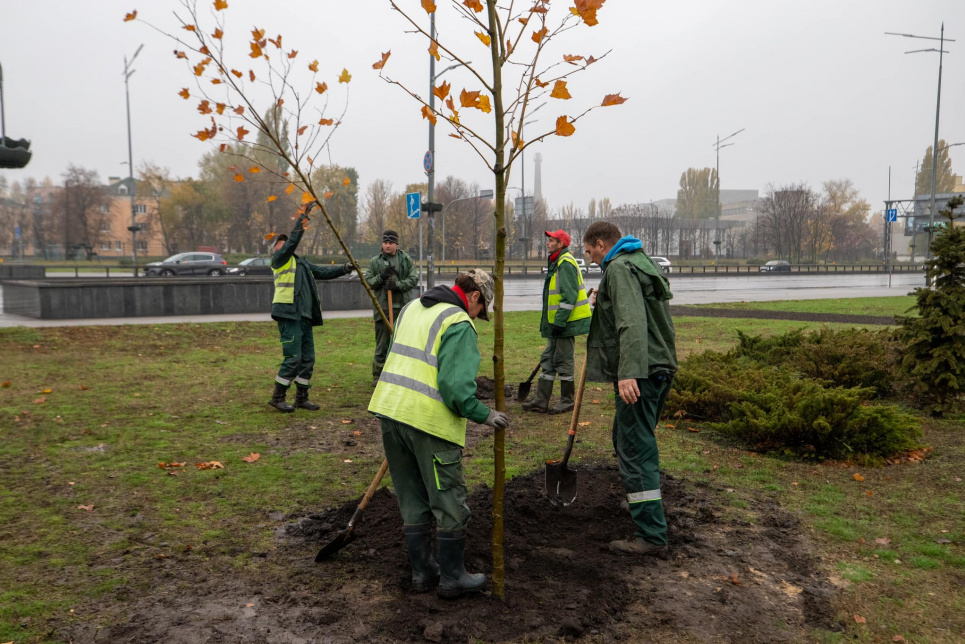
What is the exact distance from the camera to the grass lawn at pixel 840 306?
65.2 ft

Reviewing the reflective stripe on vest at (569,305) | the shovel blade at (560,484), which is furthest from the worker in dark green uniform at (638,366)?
the reflective stripe on vest at (569,305)

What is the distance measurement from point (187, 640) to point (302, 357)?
4725mm

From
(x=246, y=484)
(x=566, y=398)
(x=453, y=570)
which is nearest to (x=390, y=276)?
(x=566, y=398)

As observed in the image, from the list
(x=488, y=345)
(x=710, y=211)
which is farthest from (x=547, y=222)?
(x=488, y=345)

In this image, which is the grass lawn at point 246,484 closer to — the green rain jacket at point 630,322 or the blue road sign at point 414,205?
the green rain jacket at point 630,322

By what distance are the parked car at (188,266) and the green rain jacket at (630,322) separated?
124ft

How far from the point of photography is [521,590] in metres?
3.64

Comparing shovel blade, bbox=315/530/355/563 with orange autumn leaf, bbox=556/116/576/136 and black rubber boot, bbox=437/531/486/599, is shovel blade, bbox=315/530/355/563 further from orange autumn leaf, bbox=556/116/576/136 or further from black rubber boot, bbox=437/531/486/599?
orange autumn leaf, bbox=556/116/576/136

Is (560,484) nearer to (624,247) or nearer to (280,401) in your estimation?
(624,247)

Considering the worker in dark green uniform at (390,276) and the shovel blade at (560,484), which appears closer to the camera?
the shovel blade at (560,484)

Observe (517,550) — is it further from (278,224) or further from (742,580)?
(278,224)

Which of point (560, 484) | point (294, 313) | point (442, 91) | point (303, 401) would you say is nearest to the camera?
point (442, 91)

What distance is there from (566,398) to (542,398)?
0.26 m

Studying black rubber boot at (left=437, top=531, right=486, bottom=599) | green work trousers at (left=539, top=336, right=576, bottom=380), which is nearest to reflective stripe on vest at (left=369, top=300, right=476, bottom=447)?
black rubber boot at (left=437, top=531, right=486, bottom=599)
